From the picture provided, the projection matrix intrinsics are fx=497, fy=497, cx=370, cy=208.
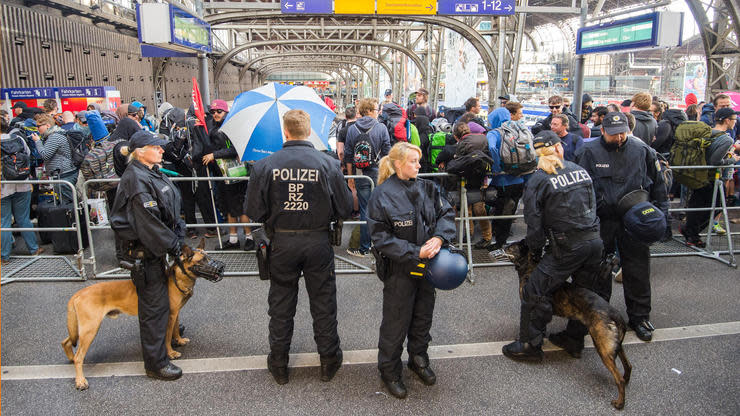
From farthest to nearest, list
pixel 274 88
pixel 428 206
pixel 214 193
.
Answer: pixel 214 193
pixel 274 88
pixel 428 206

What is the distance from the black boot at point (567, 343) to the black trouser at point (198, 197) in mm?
4898

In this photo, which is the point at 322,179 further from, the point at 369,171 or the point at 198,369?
the point at 369,171

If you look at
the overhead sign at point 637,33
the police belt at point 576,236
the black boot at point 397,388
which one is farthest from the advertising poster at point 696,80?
the black boot at point 397,388

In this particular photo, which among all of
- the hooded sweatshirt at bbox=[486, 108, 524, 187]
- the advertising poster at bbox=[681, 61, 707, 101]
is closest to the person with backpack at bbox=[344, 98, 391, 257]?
the hooded sweatshirt at bbox=[486, 108, 524, 187]

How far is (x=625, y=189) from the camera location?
4273 millimetres

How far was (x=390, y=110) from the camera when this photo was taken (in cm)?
718

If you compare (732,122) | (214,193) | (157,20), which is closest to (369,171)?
(214,193)

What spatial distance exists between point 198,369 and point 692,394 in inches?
144

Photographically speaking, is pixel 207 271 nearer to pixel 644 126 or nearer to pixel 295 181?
pixel 295 181

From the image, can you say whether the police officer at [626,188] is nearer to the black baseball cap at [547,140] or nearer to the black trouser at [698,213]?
the black baseball cap at [547,140]

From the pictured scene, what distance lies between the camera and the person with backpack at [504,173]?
5.94 meters

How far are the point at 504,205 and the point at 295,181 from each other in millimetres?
3852

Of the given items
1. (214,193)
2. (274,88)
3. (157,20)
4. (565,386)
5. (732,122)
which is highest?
(157,20)

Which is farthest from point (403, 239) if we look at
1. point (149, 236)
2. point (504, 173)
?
point (504, 173)
